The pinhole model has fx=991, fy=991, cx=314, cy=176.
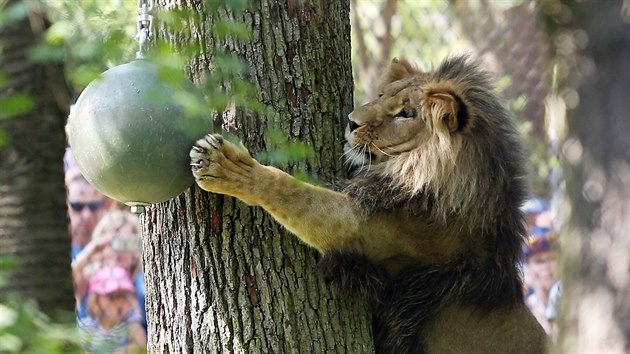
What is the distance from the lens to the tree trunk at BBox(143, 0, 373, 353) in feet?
12.2

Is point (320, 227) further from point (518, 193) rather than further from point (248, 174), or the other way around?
point (518, 193)

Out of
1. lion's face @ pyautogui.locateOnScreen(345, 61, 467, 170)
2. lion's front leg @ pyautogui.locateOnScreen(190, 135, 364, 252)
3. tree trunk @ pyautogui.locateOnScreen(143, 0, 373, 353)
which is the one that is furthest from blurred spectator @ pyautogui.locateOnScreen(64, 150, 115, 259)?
lion's front leg @ pyautogui.locateOnScreen(190, 135, 364, 252)

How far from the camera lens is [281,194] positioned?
374 cm

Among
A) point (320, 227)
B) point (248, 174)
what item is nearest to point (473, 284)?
point (320, 227)

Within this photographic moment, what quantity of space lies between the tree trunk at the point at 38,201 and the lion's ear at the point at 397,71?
163 cm

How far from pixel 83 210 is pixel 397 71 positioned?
4130 millimetres

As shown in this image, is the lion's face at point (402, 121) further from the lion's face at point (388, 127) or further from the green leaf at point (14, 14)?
the green leaf at point (14, 14)

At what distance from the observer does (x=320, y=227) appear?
12.5 ft

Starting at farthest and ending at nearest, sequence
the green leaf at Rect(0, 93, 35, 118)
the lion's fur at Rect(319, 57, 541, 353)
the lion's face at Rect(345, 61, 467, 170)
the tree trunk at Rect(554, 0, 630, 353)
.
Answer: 1. the lion's face at Rect(345, 61, 467, 170)
2. the lion's fur at Rect(319, 57, 541, 353)
3. the green leaf at Rect(0, 93, 35, 118)
4. the tree trunk at Rect(554, 0, 630, 353)

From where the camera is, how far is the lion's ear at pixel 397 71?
4.77 metres

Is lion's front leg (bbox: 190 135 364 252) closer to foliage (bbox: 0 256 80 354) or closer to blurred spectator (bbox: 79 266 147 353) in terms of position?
foliage (bbox: 0 256 80 354)

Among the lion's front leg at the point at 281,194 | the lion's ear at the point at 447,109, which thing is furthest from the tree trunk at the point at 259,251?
the lion's ear at the point at 447,109

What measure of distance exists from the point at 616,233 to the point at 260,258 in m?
2.31

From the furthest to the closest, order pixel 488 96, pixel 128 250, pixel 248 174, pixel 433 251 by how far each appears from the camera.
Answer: pixel 128 250, pixel 488 96, pixel 433 251, pixel 248 174
